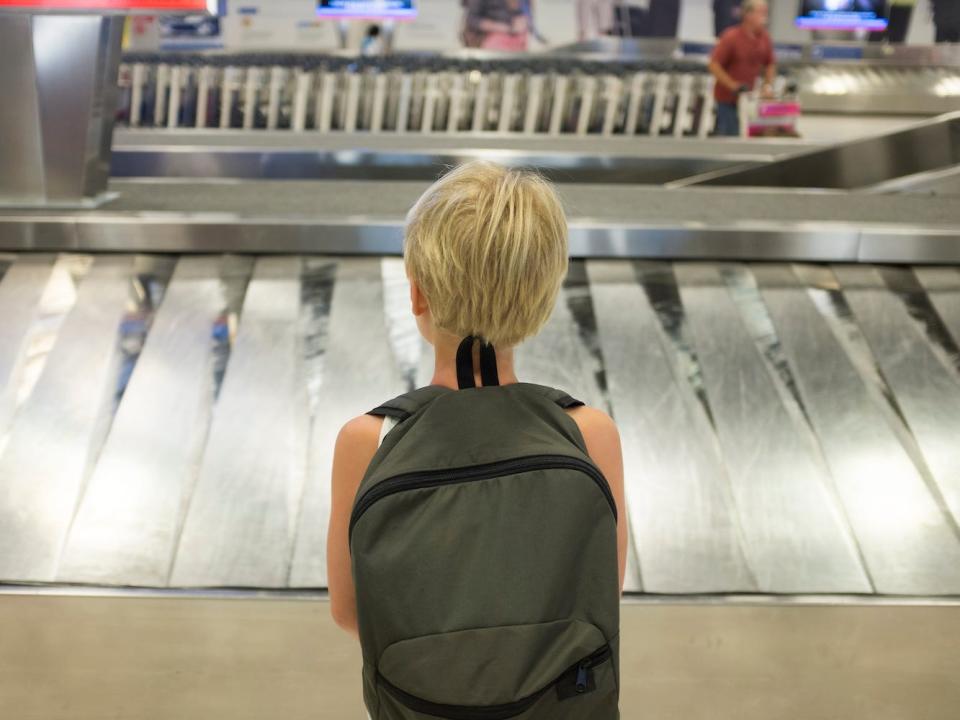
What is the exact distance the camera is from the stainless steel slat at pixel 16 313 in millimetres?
2480

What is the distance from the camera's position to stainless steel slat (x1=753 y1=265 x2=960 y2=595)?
2.18m

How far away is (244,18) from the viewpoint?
11.2 m

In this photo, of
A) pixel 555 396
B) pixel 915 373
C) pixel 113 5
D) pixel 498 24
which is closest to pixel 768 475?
pixel 915 373

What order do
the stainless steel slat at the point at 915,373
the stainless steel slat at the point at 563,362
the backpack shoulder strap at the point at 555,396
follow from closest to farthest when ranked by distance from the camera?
1. the backpack shoulder strap at the point at 555,396
2. the stainless steel slat at the point at 915,373
3. the stainless steel slat at the point at 563,362

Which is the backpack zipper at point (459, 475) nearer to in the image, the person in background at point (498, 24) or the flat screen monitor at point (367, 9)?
the flat screen monitor at point (367, 9)

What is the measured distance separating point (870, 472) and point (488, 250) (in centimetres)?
166

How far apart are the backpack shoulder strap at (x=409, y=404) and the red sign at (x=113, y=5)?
6.68 feet

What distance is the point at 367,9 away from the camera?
30.0 feet

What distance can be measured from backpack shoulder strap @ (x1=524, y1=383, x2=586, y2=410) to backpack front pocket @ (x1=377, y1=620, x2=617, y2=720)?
25cm

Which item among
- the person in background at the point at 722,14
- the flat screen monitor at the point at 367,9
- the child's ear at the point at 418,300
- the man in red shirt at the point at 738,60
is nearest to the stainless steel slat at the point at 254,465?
the child's ear at the point at 418,300

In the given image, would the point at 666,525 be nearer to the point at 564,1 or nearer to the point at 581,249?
the point at 581,249

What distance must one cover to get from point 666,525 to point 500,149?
440 cm

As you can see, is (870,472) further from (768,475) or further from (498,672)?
(498,672)

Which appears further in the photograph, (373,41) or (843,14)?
(843,14)
